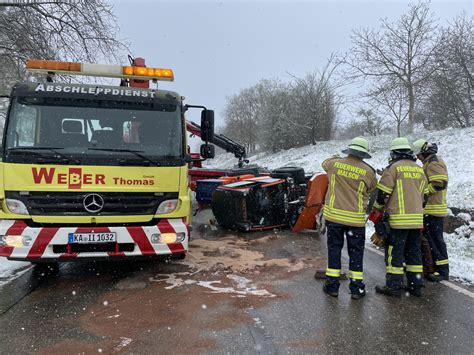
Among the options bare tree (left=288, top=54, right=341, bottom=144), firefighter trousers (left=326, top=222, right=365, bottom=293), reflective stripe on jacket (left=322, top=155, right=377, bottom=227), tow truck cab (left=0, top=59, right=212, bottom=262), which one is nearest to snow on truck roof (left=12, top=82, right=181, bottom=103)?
tow truck cab (left=0, top=59, right=212, bottom=262)

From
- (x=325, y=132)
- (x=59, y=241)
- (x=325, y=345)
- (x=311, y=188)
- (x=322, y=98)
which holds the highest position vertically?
(x=322, y=98)

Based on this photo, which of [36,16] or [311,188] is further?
[36,16]

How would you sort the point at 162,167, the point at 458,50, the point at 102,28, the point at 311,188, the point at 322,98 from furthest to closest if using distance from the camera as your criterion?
the point at 322,98, the point at 458,50, the point at 102,28, the point at 311,188, the point at 162,167

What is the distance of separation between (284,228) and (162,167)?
4317 millimetres

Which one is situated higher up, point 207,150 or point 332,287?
point 207,150

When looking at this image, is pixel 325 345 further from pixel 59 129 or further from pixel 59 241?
pixel 59 129

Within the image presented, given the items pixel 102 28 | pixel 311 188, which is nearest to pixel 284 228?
pixel 311 188

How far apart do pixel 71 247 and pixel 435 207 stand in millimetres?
4642

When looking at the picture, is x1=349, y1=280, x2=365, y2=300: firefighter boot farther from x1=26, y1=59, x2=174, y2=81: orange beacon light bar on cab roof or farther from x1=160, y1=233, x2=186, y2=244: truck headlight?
x1=26, y1=59, x2=174, y2=81: orange beacon light bar on cab roof

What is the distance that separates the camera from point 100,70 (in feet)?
19.6

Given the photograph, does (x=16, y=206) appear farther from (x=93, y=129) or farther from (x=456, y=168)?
(x=456, y=168)

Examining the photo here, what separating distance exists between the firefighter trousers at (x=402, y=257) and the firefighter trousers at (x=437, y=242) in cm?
58

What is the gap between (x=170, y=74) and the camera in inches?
238

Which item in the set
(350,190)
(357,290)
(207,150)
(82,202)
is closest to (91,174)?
(82,202)
